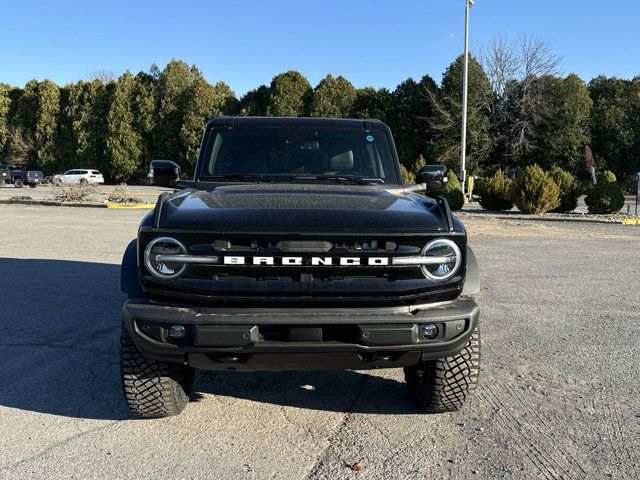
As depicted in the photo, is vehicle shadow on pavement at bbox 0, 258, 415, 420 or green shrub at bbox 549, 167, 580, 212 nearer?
vehicle shadow on pavement at bbox 0, 258, 415, 420

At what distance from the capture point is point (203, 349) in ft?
9.97

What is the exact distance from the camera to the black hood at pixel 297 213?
3146 mm

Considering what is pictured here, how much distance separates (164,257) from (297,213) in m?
0.75

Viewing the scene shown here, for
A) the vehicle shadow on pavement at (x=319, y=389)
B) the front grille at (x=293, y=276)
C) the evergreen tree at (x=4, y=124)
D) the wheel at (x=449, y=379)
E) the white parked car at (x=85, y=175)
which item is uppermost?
the evergreen tree at (x=4, y=124)

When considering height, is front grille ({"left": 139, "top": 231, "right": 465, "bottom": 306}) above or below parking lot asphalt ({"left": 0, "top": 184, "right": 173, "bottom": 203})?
above

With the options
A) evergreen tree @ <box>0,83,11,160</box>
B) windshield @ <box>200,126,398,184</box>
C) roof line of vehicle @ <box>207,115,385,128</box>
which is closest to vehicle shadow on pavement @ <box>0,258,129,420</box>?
windshield @ <box>200,126,398,184</box>

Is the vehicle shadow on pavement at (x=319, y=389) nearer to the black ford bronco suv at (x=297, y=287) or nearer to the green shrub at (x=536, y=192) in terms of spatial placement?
the black ford bronco suv at (x=297, y=287)

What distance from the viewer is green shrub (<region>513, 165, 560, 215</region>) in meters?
20.1

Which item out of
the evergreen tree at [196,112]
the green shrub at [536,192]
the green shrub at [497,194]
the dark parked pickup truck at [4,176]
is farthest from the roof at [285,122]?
the evergreen tree at [196,112]

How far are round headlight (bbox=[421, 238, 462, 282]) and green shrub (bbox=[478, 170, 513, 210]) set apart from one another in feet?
65.0

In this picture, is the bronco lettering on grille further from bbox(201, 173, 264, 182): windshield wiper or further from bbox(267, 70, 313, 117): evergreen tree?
bbox(267, 70, 313, 117): evergreen tree

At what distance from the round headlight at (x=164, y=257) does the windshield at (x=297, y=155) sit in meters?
1.48

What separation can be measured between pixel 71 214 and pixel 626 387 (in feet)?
59.9

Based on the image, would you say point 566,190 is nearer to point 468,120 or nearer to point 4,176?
point 468,120
